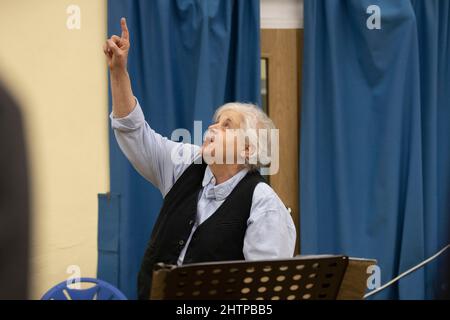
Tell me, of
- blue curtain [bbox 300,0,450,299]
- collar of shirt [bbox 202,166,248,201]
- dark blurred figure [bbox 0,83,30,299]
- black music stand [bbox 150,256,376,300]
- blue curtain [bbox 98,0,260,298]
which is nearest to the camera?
dark blurred figure [bbox 0,83,30,299]

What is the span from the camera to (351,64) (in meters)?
2.69

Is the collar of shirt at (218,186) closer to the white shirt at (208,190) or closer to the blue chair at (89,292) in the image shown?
the white shirt at (208,190)

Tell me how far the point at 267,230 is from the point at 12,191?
3.35 ft

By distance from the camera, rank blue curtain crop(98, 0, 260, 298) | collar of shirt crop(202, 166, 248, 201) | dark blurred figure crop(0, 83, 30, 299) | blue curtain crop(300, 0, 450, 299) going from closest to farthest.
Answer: dark blurred figure crop(0, 83, 30, 299)
collar of shirt crop(202, 166, 248, 201)
blue curtain crop(98, 0, 260, 298)
blue curtain crop(300, 0, 450, 299)

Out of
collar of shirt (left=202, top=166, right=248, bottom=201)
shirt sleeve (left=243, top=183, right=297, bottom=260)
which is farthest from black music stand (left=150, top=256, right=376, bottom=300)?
collar of shirt (left=202, top=166, right=248, bottom=201)

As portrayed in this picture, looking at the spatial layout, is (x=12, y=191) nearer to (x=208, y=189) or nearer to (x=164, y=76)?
(x=208, y=189)

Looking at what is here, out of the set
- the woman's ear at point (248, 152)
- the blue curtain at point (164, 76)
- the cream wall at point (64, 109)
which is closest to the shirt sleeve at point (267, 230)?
the woman's ear at point (248, 152)

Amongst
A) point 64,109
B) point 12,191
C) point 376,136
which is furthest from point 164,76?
point 12,191

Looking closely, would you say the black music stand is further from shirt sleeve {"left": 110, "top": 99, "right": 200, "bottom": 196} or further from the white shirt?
shirt sleeve {"left": 110, "top": 99, "right": 200, "bottom": 196}

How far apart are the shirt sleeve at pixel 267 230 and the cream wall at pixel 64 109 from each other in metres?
1.27

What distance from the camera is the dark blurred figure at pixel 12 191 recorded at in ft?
1.80

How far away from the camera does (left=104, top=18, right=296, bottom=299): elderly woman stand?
1514mm

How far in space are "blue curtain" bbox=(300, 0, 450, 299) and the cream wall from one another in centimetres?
103
